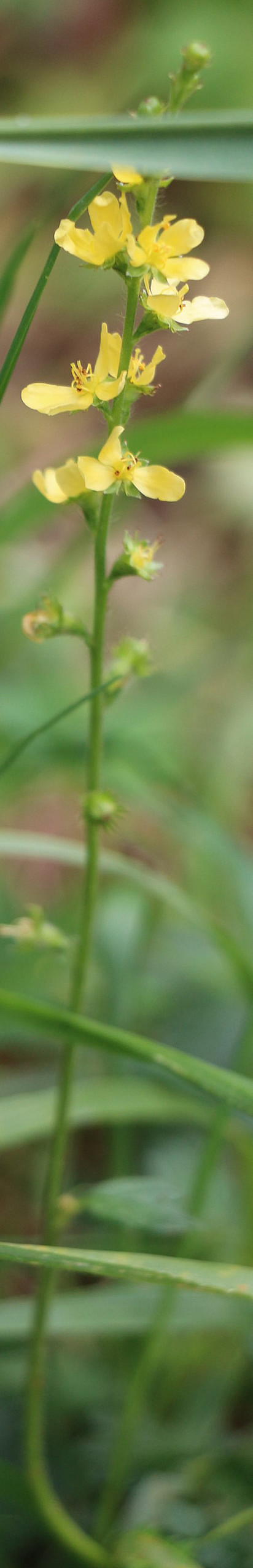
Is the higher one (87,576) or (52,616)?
(87,576)

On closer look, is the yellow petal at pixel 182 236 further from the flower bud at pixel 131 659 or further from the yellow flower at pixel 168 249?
the flower bud at pixel 131 659

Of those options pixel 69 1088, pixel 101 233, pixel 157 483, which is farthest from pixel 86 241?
pixel 69 1088

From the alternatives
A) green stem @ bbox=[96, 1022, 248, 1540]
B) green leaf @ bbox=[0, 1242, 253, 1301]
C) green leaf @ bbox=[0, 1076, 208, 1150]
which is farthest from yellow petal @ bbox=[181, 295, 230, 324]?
green leaf @ bbox=[0, 1076, 208, 1150]

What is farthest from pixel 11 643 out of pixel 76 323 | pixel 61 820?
pixel 76 323

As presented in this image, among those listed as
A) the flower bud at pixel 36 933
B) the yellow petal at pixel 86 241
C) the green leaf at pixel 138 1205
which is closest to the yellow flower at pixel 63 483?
the yellow petal at pixel 86 241

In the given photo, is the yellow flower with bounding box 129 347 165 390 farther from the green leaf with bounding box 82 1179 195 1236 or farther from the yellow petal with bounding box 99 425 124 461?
the green leaf with bounding box 82 1179 195 1236

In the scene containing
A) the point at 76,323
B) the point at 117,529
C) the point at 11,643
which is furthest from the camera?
the point at 76,323

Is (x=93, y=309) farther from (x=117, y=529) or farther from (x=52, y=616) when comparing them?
(x=52, y=616)

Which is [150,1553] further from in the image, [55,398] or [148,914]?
[55,398]
